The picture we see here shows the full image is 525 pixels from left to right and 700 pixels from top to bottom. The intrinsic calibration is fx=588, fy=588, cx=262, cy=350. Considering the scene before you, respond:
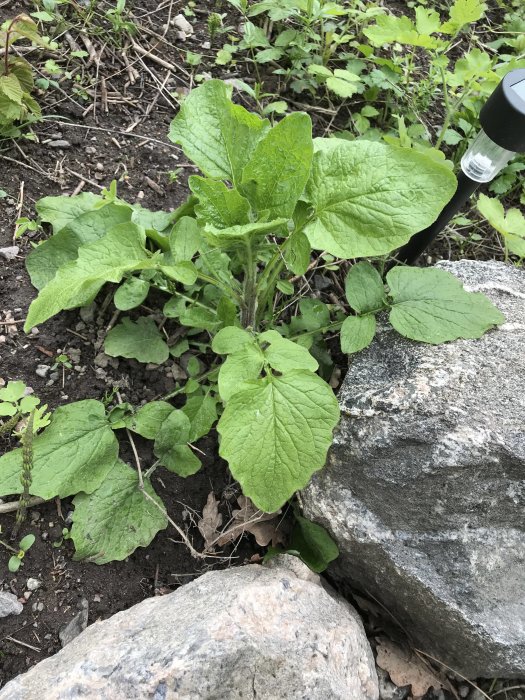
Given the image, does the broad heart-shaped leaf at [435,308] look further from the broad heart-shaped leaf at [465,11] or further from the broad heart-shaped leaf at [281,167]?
the broad heart-shaped leaf at [465,11]

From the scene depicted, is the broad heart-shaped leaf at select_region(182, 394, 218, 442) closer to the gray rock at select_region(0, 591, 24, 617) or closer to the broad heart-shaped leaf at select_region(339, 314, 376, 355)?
the broad heart-shaped leaf at select_region(339, 314, 376, 355)

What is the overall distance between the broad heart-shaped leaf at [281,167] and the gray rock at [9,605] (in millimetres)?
1320

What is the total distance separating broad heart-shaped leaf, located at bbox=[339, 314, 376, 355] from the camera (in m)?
1.82

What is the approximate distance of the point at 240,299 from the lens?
197 centimetres

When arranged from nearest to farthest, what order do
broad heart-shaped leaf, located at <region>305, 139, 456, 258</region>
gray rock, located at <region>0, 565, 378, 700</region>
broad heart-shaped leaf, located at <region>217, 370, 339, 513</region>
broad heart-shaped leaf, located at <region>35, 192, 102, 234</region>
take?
gray rock, located at <region>0, 565, 378, 700</region> → broad heart-shaped leaf, located at <region>217, 370, 339, 513</region> → broad heart-shaped leaf, located at <region>305, 139, 456, 258</region> → broad heart-shaped leaf, located at <region>35, 192, 102, 234</region>

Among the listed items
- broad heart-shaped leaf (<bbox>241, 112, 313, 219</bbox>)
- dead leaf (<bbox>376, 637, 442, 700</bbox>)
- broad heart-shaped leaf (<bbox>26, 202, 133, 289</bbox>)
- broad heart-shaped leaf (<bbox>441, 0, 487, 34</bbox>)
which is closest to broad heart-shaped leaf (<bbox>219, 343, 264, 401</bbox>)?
broad heart-shaped leaf (<bbox>241, 112, 313, 219</bbox>)

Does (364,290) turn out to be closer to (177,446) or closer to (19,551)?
(177,446)

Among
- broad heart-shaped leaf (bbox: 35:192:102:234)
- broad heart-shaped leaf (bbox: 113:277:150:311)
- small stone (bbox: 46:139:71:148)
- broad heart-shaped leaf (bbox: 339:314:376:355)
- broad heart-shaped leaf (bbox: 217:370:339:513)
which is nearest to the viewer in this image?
broad heart-shaped leaf (bbox: 217:370:339:513)

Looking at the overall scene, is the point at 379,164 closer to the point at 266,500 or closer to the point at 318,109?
the point at 266,500

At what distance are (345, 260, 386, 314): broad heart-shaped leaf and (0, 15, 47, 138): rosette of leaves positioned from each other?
1.47 m

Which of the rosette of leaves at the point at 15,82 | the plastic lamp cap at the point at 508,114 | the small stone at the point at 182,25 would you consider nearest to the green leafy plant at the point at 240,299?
the plastic lamp cap at the point at 508,114

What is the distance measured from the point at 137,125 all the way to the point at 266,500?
1886 millimetres

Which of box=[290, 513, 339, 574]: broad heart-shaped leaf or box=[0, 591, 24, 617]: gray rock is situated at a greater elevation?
box=[290, 513, 339, 574]: broad heart-shaped leaf

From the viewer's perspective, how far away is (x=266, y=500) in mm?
1494
